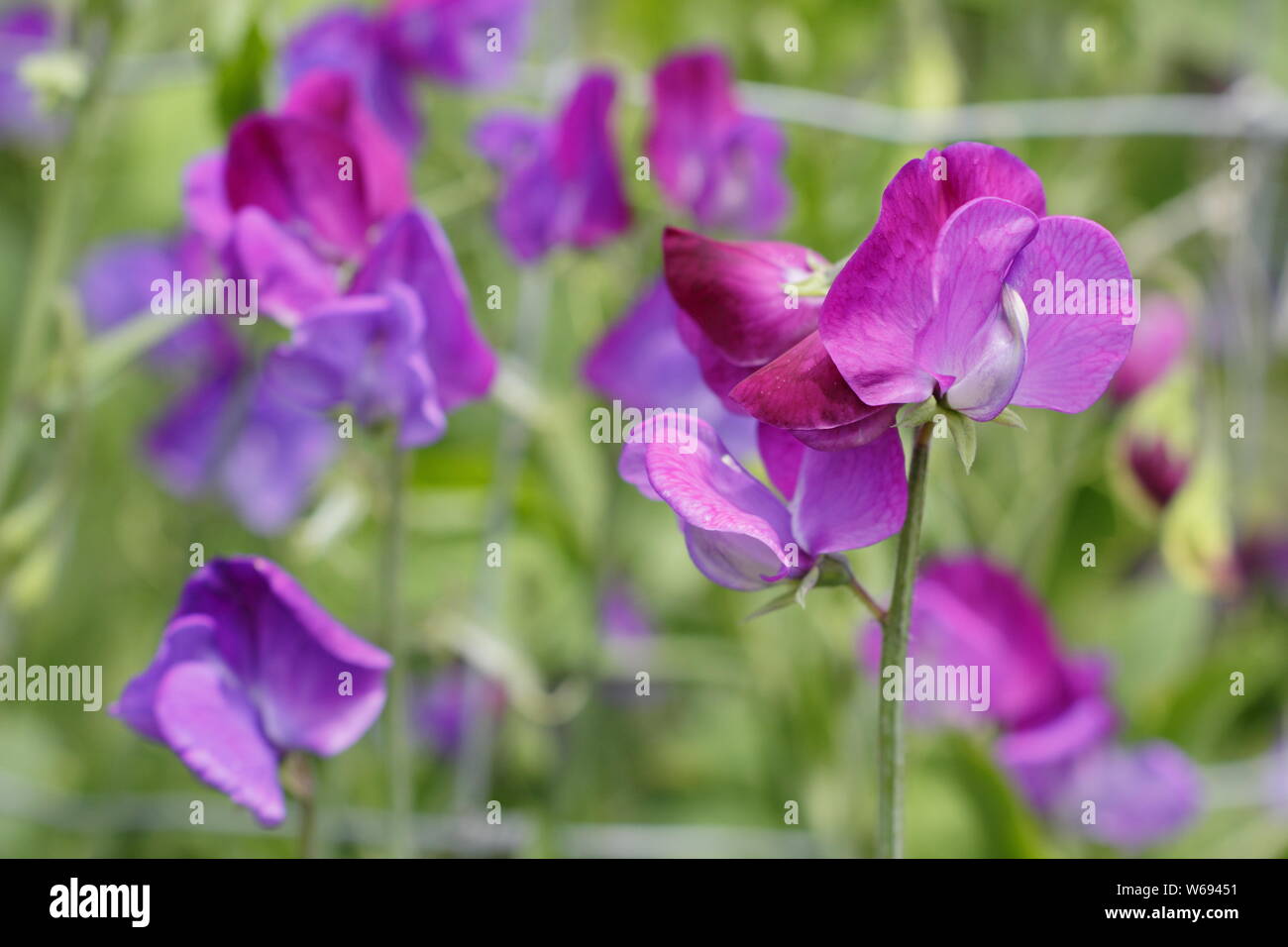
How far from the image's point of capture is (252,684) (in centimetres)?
46

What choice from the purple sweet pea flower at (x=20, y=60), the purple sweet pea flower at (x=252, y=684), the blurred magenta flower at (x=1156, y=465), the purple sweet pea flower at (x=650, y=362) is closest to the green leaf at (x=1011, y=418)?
the purple sweet pea flower at (x=252, y=684)

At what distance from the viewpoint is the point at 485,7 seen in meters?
0.77

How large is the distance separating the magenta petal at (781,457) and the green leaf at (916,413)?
1.9 inches

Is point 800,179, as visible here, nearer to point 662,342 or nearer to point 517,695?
point 662,342

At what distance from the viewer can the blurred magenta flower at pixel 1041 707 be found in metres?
0.72

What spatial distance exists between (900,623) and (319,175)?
0.95 ft

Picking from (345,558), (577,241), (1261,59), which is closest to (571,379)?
(345,558)

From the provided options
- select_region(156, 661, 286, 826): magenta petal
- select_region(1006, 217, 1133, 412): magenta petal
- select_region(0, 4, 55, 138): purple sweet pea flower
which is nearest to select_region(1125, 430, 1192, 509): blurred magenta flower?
select_region(1006, 217, 1133, 412): magenta petal

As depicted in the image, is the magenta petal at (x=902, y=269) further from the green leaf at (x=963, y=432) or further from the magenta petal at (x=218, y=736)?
the magenta petal at (x=218, y=736)

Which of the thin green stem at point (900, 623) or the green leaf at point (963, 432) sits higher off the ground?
the green leaf at point (963, 432)

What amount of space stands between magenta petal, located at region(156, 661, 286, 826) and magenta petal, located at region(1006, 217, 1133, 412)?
26cm

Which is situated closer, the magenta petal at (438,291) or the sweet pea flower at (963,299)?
the sweet pea flower at (963,299)

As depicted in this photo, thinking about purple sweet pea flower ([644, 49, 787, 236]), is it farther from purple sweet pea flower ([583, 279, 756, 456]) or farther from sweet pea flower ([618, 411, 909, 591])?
sweet pea flower ([618, 411, 909, 591])
